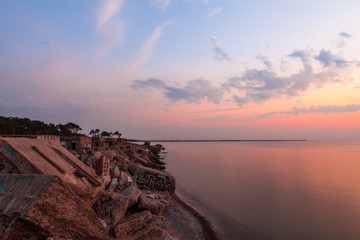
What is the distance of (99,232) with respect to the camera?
4.76 m

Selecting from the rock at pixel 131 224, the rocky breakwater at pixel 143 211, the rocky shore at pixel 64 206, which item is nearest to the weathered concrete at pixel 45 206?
the rocky shore at pixel 64 206

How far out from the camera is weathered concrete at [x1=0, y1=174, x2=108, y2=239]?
377cm

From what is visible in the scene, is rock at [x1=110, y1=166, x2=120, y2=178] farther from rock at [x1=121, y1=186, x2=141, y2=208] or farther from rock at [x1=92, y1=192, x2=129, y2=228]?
rock at [x1=92, y1=192, x2=129, y2=228]

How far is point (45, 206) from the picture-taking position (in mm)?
3924

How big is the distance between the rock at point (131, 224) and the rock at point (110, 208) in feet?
0.72

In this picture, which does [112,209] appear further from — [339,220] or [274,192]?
[274,192]

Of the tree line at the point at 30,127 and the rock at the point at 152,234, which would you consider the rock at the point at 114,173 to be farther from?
the tree line at the point at 30,127

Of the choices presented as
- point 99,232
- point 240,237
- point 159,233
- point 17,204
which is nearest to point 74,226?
point 99,232

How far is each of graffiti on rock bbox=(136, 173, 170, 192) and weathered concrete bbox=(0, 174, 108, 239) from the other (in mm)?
10293

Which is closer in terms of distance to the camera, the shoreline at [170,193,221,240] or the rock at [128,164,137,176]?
the shoreline at [170,193,221,240]

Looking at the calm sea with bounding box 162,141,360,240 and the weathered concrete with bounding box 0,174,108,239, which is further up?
the weathered concrete with bounding box 0,174,108,239

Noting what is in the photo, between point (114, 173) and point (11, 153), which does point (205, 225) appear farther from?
point (11, 153)

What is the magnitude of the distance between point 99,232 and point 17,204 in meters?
1.82

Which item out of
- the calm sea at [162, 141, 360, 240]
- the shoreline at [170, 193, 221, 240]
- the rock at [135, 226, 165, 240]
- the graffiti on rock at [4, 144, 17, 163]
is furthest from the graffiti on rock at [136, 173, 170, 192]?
the graffiti on rock at [4, 144, 17, 163]
